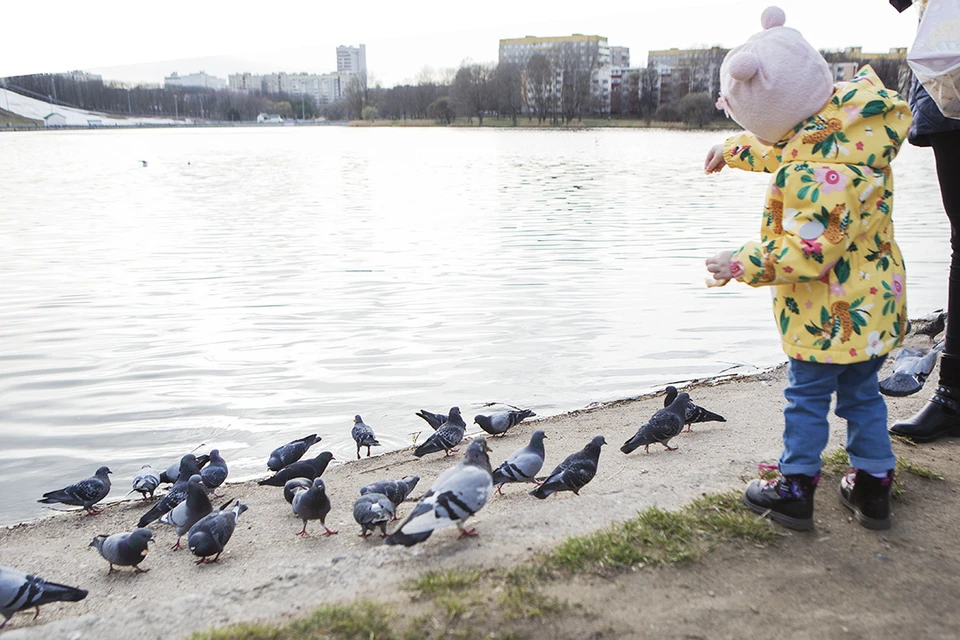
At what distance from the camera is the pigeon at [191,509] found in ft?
17.1

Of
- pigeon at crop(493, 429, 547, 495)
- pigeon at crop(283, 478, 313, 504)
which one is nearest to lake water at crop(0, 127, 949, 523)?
pigeon at crop(283, 478, 313, 504)

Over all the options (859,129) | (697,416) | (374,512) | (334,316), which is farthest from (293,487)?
(334,316)

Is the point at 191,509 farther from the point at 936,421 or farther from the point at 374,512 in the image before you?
the point at 936,421

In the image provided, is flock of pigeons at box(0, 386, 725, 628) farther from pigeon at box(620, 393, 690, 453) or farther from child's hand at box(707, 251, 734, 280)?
child's hand at box(707, 251, 734, 280)

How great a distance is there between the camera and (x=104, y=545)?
4.71 metres

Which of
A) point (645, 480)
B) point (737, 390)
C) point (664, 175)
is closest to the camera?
point (645, 480)

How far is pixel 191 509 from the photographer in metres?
5.25

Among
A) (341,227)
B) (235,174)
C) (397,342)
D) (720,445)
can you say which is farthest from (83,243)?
(235,174)

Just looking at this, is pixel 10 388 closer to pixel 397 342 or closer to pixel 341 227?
pixel 397 342

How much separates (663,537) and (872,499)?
0.99 metres

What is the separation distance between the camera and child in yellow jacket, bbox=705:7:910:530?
326cm

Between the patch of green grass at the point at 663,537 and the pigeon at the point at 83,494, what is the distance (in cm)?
405

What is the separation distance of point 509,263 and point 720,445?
34.1ft

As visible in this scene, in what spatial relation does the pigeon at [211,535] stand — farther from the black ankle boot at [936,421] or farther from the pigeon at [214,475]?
the black ankle boot at [936,421]
